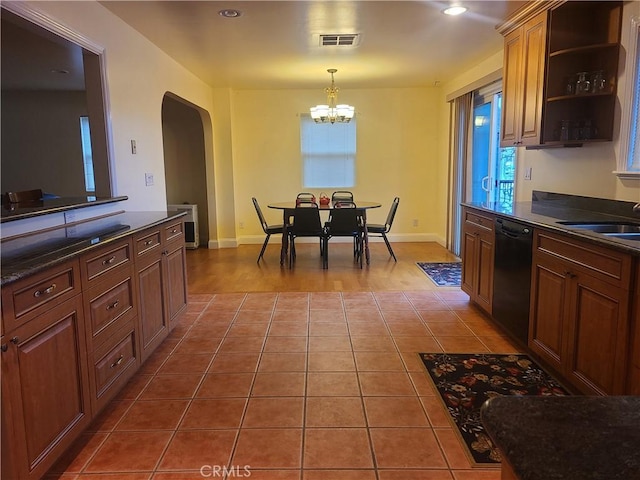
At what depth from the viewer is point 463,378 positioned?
2.58m

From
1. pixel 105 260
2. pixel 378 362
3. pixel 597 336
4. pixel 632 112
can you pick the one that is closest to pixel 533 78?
pixel 632 112

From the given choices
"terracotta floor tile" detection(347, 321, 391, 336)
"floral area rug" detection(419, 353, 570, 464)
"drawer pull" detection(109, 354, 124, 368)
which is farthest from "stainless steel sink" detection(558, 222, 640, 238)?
"drawer pull" detection(109, 354, 124, 368)

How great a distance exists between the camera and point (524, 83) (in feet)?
11.5

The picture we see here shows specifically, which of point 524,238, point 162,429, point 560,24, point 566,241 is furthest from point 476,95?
point 162,429

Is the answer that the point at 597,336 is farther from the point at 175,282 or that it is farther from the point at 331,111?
the point at 331,111

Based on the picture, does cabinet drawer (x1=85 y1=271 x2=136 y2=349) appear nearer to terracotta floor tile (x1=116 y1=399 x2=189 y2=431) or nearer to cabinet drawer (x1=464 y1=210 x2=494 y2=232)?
terracotta floor tile (x1=116 y1=399 x2=189 y2=431)

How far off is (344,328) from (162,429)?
1.61 metres

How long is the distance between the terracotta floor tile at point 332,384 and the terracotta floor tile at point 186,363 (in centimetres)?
69

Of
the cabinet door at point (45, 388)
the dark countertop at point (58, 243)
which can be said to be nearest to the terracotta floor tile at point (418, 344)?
the dark countertop at point (58, 243)

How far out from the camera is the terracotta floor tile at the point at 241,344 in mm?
3047

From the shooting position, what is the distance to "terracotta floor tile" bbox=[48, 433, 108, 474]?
6.06ft

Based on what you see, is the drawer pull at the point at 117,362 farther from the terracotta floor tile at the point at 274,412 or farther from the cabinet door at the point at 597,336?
the cabinet door at the point at 597,336

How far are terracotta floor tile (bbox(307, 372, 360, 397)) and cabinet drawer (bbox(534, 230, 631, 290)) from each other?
4.27ft

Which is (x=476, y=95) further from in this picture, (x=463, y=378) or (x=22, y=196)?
(x=22, y=196)
